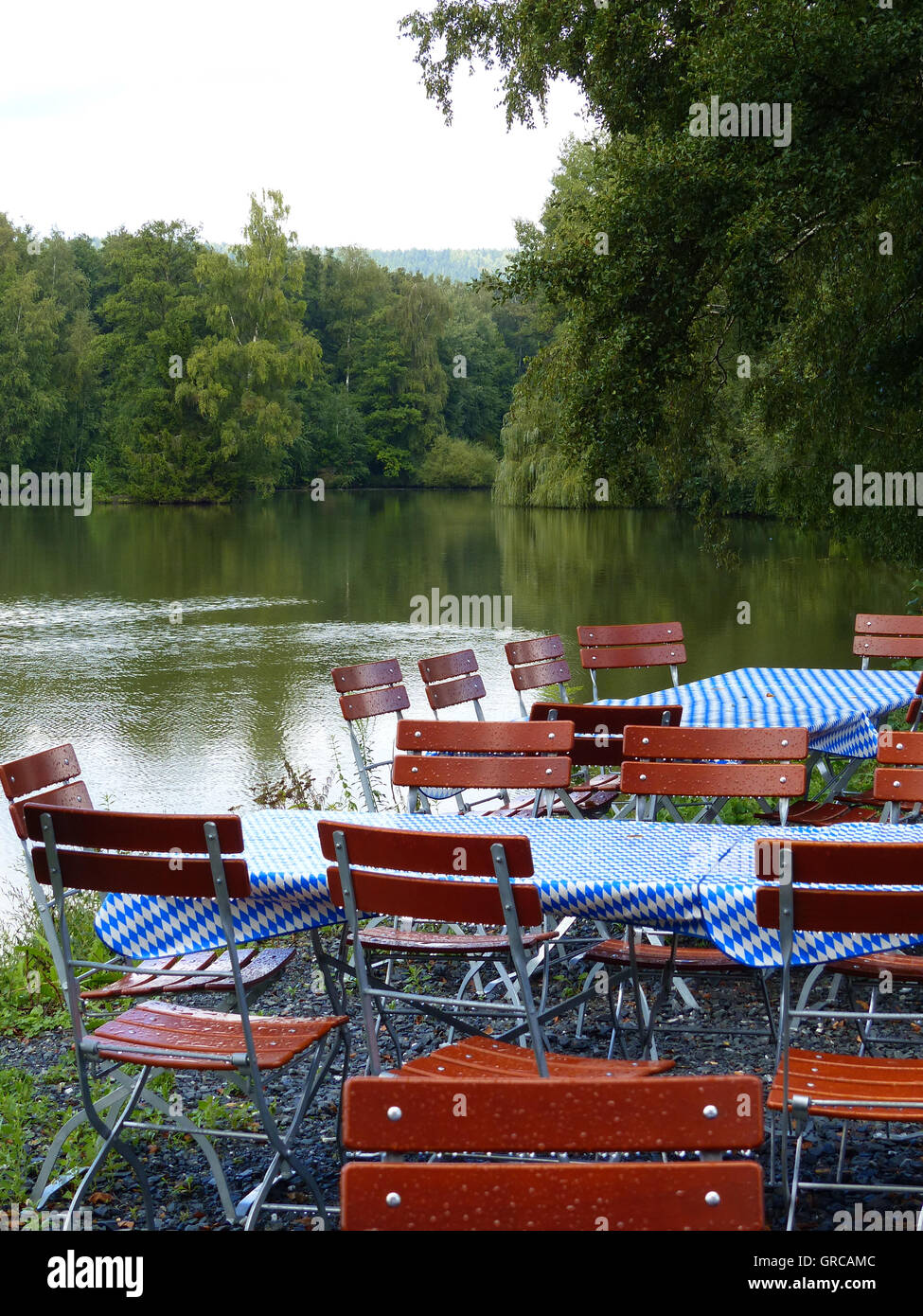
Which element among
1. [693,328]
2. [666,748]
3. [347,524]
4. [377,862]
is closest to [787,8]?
[693,328]

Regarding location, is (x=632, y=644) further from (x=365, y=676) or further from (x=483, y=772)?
(x=483, y=772)

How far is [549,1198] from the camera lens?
5.75 ft

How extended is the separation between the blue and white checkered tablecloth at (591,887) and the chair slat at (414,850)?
408mm

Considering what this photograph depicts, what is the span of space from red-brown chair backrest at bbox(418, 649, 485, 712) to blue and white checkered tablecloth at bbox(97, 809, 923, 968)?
2.45m

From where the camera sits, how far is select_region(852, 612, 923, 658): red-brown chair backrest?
7812mm

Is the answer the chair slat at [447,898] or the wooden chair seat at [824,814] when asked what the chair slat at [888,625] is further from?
the chair slat at [447,898]

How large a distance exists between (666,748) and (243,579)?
82.2ft

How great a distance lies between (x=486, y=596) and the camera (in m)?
24.5

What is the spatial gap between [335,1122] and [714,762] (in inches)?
68.1

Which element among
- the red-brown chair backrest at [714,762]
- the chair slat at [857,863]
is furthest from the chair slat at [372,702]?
the chair slat at [857,863]

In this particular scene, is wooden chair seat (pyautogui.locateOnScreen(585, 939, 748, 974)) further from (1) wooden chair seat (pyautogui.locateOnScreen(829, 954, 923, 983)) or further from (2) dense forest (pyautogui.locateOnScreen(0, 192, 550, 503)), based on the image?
(2) dense forest (pyautogui.locateOnScreen(0, 192, 550, 503))

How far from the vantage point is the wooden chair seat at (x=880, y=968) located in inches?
145

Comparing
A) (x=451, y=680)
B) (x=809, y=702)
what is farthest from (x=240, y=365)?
(x=809, y=702)
